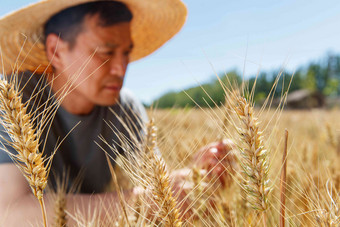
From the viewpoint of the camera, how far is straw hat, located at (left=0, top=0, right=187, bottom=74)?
128 centimetres

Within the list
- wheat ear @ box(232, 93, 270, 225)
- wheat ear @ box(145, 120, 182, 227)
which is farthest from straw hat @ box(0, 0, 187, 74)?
wheat ear @ box(232, 93, 270, 225)

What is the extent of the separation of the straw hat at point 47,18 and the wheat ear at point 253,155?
60 centimetres

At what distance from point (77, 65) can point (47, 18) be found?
342 millimetres

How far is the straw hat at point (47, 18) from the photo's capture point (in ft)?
4.21

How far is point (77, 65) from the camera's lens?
1242 millimetres

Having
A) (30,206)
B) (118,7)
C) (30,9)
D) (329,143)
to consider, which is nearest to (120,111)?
(118,7)

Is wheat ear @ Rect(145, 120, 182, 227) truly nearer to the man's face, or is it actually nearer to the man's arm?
the man's arm

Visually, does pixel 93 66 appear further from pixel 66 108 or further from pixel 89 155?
pixel 89 155

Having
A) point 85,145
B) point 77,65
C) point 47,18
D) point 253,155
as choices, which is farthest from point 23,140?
point 85,145

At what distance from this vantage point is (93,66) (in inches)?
48.4

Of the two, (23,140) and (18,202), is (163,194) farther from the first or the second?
(18,202)

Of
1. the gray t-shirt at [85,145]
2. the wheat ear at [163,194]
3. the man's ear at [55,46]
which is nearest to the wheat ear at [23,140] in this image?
the wheat ear at [163,194]

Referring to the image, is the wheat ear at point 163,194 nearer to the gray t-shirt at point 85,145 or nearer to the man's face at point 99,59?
the man's face at point 99,59

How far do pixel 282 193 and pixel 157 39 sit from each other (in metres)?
1.53
